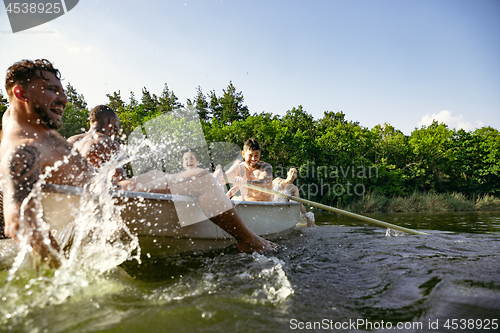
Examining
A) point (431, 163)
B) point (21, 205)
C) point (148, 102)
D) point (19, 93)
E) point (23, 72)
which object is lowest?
point (431, 163)

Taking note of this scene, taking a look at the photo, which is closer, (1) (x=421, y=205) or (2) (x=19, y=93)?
(2) (x=19, y=93)

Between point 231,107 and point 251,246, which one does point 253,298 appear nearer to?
point 251,246

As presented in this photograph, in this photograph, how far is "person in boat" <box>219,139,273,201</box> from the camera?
5203mm

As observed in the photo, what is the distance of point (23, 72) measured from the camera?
1991 mm

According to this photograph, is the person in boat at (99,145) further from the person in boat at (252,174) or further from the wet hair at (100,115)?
the person in boat at (252,174)

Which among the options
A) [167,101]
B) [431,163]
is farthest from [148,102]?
[431,163]

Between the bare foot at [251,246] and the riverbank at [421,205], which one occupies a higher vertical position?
the bare foot at [251,246]

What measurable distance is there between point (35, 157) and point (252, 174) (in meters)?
3.93

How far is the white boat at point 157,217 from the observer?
1.90 m

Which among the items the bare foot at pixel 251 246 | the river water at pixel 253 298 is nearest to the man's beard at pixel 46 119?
the river water at pixel 253 298

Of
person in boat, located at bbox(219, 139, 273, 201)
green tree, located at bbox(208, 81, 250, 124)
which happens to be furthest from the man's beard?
green tree, located at bbox(208, 81, 250, 124)

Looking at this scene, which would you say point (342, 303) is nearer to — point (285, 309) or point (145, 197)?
point (285, 309)

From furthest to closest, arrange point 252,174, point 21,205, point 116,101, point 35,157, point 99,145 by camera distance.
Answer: point 116,101 < point 252,174 < point 99,145 < point 35,157 < point 21,205

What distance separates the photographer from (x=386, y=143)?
26141 mm
